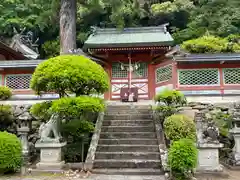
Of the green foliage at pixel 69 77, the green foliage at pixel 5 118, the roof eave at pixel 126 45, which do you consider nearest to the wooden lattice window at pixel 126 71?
the roof eave at pixel 126 45

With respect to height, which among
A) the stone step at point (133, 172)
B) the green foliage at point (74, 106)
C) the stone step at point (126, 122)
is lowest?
the stone step at point (133, 172)

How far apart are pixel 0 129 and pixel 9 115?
25.0 inches

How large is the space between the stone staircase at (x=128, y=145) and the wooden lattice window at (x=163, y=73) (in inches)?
163

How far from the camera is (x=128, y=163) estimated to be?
8.92 m

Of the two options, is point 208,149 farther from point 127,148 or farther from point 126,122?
point 126,122

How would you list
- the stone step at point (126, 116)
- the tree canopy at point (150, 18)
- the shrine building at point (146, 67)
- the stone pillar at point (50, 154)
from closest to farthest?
1. the stone pillar at point (50, 154)
2. the stone step at point (126, 116)
3. the shrine building at point (146, 67)
4. the tree canopy at point (150, 18)

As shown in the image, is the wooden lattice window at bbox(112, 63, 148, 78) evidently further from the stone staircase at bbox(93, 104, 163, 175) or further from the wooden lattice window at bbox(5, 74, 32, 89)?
the stone staircase at bbox(93, 104, 163, 175)

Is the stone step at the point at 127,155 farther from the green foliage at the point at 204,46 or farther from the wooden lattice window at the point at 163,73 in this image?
the green foliage at the point at 204,46

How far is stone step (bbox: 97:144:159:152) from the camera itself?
962cm

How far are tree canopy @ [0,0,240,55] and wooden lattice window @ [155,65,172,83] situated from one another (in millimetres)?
7970

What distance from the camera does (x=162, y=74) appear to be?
17.0 meters

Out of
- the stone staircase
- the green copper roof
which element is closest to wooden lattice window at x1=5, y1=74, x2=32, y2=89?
the green copper roof

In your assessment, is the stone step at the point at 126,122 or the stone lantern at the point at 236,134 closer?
the stone lantern at the point at 236,134

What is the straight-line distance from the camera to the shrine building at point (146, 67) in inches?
579
